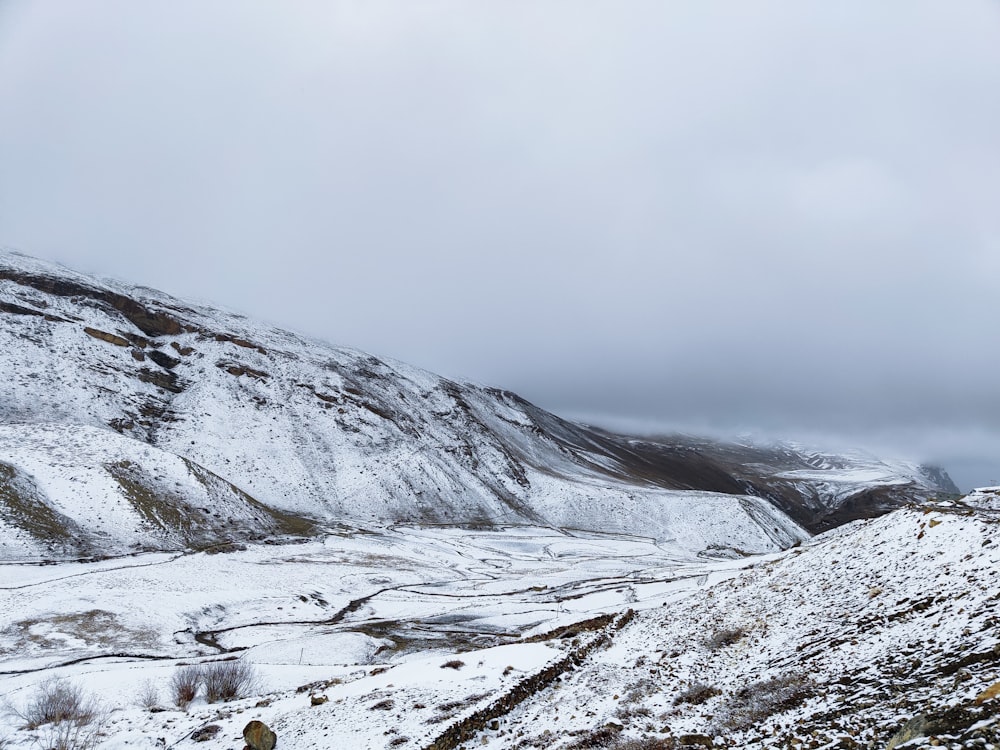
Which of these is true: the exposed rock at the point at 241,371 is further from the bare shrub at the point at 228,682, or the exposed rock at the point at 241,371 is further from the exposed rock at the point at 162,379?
the bare shrub at the point at 228,682

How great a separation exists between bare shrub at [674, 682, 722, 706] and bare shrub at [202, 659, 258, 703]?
20551 mm

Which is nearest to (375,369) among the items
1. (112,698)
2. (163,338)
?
(163,338)

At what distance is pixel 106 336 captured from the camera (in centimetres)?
13925

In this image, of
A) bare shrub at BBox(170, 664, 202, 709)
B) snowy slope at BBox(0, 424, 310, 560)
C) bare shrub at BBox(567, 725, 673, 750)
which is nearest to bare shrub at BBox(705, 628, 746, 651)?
bare shrub at BBox(567, 725, 673, 750)

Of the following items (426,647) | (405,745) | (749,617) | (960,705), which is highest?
(960,705)

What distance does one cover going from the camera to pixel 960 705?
9.88 meters

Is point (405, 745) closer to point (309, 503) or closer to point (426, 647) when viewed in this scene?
point (426, 647)

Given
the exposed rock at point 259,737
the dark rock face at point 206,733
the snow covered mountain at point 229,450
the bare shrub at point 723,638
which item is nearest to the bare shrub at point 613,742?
the bare shrub at point 723,638

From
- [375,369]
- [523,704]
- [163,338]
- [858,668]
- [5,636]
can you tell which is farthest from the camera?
[375,369]

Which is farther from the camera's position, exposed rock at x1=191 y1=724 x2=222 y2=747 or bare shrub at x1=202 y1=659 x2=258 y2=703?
bare shrub at x1=202 y1=659 x2=258 y2=703

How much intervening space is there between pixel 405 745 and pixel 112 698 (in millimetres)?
17830

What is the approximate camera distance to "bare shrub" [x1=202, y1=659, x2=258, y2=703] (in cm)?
2638

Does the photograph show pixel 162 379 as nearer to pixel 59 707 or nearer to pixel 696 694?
pixel 59 707

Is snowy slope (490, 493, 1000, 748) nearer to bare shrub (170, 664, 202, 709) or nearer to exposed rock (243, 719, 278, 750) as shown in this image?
exposed rock (243, 719, 278, 750)
